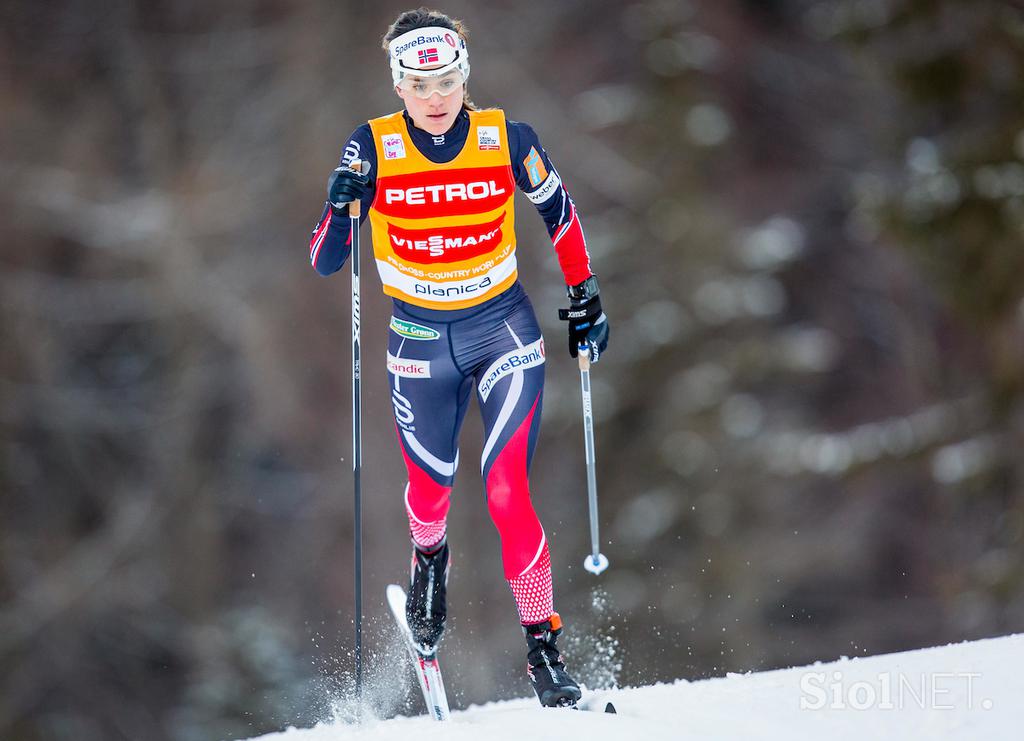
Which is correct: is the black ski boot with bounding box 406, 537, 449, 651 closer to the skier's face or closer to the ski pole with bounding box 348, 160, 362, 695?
the ski pole with bounding box 348, 160, 362, 695

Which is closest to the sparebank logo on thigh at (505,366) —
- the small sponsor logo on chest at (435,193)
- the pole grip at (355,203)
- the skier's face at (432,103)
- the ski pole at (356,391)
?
the ski pole at (356,391)

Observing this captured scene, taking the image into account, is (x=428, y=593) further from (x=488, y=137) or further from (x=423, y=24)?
(x=423, y=24)

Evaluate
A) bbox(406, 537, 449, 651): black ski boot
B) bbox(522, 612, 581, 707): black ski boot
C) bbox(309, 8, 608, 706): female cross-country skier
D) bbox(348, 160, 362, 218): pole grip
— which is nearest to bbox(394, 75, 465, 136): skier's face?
bbox(309, 8, 608, 706): female cross-country skier

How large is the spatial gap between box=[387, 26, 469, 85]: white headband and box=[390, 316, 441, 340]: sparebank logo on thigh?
0.93 metres

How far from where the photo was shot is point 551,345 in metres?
19.6

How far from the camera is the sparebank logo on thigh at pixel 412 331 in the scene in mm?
5348

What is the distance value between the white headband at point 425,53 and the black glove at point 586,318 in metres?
0.96

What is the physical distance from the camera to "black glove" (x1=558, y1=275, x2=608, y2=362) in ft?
17.9

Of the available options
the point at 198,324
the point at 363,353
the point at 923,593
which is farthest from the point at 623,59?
the point at 923,593

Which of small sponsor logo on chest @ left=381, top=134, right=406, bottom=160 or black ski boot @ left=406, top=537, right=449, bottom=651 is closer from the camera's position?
small sponsor logo on chest @ left=381, top=134, right=406, bottom=160

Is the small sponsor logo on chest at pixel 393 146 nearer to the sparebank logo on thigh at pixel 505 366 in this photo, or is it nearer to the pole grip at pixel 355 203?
the pole grip at pixel 355 203

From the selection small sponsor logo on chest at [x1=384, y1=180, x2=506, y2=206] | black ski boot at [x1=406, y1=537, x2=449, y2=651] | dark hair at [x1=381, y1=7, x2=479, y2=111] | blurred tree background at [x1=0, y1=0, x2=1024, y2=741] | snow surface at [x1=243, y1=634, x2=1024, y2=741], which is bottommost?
snow surface at [x1=243, y1=634, x2=1024, y2=741]

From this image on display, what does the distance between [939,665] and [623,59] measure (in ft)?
58.1

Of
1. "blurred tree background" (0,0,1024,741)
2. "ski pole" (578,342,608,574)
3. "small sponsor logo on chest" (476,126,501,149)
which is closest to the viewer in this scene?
"small sponsor logo on chest" (476,126,501,149)
